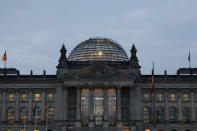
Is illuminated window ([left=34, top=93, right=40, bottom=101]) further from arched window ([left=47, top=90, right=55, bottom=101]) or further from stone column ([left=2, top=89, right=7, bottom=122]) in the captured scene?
stone column ([left=2, top=89, right=7, bottom=122])

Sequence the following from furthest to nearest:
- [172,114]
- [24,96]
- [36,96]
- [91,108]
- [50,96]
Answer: [24,96] < [36,96] < [50,96] < [172,114] < [91,108]

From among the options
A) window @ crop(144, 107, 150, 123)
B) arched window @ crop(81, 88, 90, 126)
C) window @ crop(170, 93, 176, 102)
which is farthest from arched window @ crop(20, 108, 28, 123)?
window @ crop(170, 93, 176, 102)

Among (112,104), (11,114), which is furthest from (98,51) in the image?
(11,114)

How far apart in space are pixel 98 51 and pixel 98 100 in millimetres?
22799

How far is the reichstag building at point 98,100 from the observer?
3974 inches

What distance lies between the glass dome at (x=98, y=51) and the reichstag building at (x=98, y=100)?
1120 cm

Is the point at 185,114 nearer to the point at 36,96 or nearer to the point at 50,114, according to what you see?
the point at 50,114

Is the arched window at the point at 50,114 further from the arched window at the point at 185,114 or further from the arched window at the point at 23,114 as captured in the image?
the arched window at the point at 185,114

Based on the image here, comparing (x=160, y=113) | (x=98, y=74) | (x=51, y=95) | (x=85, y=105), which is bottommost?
(x=160, y=113)

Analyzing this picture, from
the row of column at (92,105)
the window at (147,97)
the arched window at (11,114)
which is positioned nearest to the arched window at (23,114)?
the arched window at (11,114)

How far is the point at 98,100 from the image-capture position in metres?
103

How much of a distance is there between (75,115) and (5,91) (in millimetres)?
23237

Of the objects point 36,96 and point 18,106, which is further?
point 36,96

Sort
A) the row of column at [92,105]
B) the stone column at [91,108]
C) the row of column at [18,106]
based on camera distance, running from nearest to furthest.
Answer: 1. the stone column at [91,108]
2. the row of column at [92,105]
3. the row of column at [18,106]
